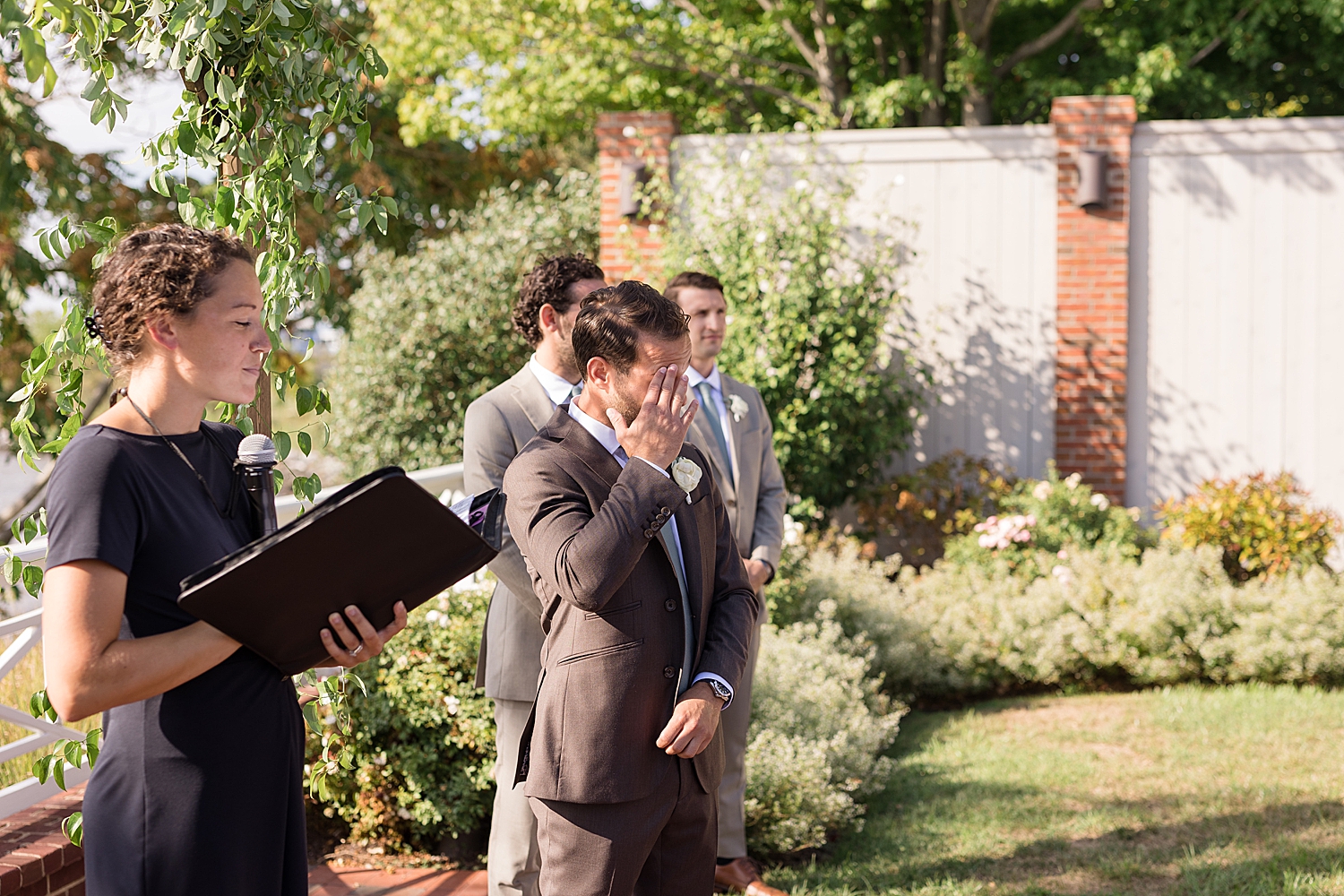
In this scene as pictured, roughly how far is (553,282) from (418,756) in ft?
5.94

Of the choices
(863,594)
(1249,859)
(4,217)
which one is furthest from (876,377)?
(4,217)

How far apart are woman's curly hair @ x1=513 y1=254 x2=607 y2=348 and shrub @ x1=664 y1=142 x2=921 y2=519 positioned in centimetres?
395

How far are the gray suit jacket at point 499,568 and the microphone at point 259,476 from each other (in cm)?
92

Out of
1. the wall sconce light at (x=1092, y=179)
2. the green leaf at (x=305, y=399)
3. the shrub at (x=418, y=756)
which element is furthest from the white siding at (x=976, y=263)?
the green leaf at (x=305, y=399)

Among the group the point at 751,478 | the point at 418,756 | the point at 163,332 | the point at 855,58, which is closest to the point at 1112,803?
the point at 751,478

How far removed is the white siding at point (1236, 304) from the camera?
7516mm

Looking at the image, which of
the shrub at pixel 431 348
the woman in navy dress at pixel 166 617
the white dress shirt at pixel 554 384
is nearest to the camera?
the woman in navy dress at pixel 166 617

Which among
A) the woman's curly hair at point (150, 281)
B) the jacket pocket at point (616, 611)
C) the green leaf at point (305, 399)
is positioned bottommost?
the jacket pocket at point (616, 611)

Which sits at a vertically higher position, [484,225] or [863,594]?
[484,225]

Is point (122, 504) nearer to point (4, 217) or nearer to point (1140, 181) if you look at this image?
point (1140, 181)

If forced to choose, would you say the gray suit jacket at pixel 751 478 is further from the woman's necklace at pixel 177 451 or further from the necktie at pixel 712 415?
the woman's necklace at pixel 177 451

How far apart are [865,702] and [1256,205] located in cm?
478

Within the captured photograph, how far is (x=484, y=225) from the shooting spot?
983 centimetres

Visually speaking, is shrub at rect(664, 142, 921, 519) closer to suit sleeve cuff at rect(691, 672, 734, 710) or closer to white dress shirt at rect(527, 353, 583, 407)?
white dress shirt at rect(527, 353, 583, 407)
